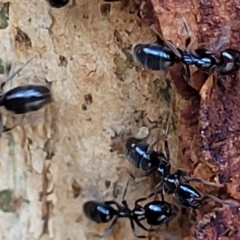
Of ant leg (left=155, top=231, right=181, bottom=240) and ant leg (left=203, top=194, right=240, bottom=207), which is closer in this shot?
ant leg (left=203, top=194, right=240, bottom=207)

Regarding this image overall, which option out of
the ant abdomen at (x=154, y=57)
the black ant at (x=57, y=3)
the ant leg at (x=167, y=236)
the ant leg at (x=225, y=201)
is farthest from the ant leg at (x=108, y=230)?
the black ant at (x=57, y=3)

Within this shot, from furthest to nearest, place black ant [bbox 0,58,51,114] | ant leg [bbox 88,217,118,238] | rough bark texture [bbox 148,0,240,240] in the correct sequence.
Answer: ant leg [bbox 88,217,118,238] < black ant [bbox 0,58,51,114] < rough bark texture [bbox 148,0,240,240]

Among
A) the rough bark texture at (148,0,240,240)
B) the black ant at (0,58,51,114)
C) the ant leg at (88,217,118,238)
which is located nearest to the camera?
the rough bark texture at (148,0,240,240)

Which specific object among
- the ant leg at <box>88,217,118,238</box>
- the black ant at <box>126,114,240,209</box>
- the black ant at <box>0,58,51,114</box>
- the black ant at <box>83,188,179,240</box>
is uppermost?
the black ant at <box>0,58,51,114</box>

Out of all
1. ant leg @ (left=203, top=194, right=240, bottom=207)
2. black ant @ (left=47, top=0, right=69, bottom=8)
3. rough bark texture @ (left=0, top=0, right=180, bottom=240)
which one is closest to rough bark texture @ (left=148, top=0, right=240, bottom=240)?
ant leg @ (left=203, top=194, right=240, bottom=207)

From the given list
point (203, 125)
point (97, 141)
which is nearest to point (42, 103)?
point (97, 141)

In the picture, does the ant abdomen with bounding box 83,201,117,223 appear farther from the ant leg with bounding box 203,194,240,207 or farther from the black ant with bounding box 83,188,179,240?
the ant leg with bounding box 203,194,240,207

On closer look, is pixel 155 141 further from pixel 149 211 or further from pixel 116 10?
pixel 116 10

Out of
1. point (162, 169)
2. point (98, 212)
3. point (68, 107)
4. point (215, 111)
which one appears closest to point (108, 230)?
point (98, 212)
